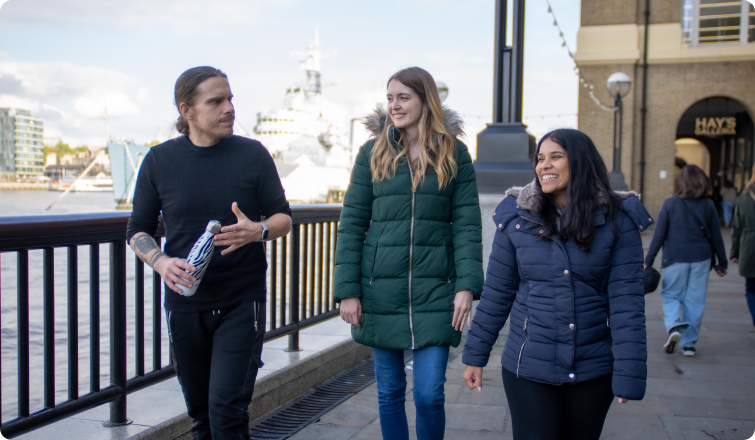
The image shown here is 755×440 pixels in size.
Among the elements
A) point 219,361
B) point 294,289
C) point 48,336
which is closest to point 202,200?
point 219,361

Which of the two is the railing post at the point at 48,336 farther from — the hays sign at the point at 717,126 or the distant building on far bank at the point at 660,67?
the hays sign at the point at 717,126

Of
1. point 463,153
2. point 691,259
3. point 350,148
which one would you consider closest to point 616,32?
point 691,259

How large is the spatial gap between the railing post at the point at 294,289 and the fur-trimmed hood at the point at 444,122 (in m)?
2.07

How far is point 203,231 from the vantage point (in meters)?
2.54

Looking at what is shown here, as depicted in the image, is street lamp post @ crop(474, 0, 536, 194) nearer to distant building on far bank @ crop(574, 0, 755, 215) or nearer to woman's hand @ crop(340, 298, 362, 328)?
woman's hand @ crop(340, 298, 362, 328)

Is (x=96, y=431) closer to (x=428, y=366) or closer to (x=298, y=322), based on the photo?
(x=428, y=366)

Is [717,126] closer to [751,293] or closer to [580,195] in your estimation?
[751,293]

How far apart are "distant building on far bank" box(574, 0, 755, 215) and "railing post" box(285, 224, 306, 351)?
2098 cm

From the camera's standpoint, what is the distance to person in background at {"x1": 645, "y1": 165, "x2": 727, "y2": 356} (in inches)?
241

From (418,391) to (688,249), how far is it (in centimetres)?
436

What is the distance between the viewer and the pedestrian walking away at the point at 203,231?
2.54 m

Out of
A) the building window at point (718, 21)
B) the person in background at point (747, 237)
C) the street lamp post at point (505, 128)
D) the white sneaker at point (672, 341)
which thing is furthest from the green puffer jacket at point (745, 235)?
the building window at point (718, 21)

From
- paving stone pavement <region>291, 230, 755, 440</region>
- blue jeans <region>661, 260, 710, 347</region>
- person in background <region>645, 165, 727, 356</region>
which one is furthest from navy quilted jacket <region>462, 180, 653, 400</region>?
blue jeans <region>661, 260, 710, 347</region>

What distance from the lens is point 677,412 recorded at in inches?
169
